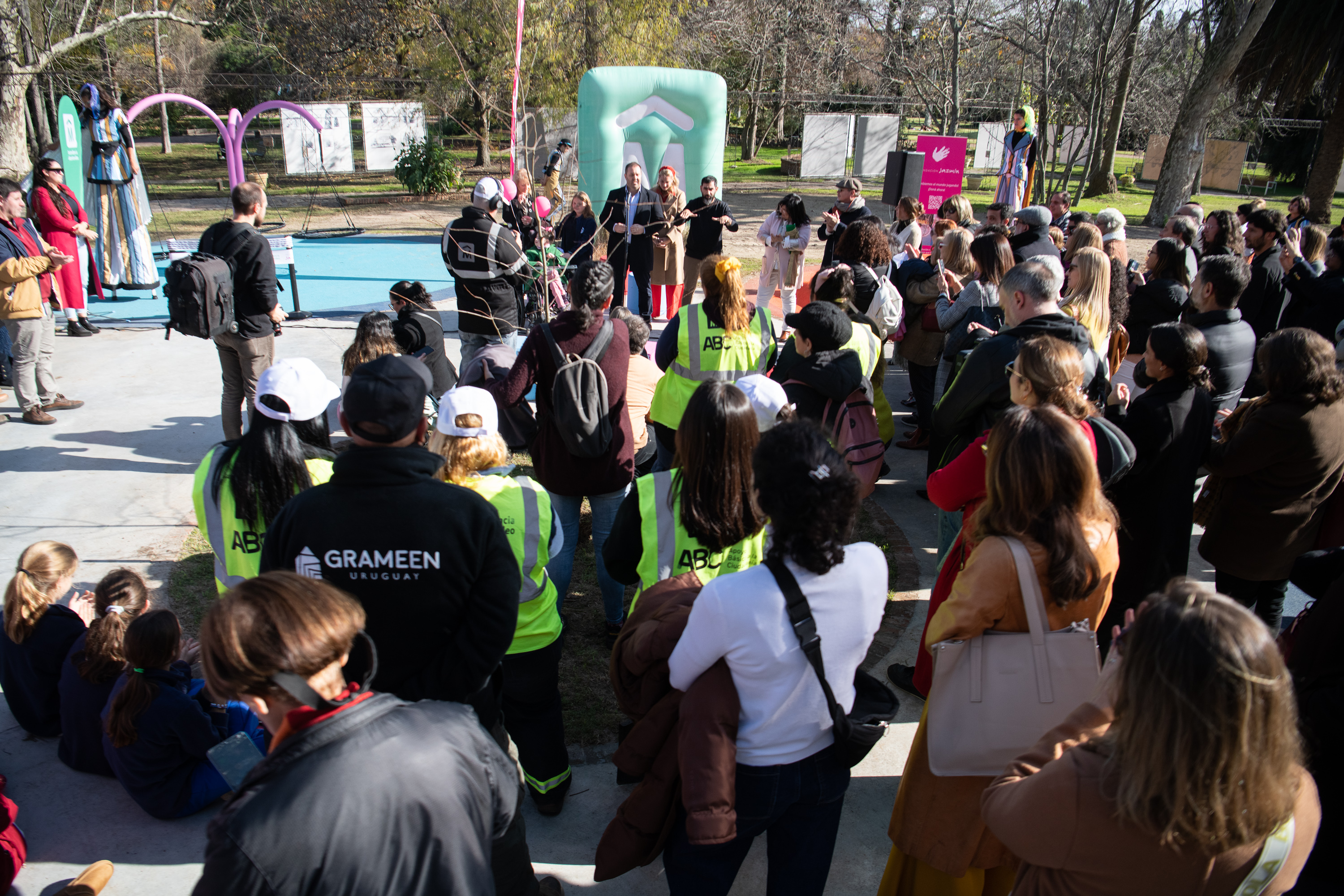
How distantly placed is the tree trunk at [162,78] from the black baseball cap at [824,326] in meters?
30.6

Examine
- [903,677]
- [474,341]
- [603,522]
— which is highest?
[474,341]

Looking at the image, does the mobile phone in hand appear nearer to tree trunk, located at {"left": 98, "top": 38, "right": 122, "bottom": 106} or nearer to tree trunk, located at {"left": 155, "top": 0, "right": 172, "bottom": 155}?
tree trunk, located at {"left": 98, "top": 38, "right": 122, "bottom": 106}

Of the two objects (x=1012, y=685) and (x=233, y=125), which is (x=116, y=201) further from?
(x=1012, y=685)

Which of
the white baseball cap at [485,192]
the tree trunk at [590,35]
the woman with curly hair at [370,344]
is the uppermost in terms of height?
the tree trunk at [590,35]

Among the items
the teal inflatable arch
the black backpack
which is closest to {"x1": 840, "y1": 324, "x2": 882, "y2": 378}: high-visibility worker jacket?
the black backpack

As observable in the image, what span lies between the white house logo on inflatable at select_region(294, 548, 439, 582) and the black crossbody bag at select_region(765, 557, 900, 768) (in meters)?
0.89

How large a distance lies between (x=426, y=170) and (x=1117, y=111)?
58.7 ft

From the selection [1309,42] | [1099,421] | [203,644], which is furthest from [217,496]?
[1309,42]

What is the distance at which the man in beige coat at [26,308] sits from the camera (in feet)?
20.9

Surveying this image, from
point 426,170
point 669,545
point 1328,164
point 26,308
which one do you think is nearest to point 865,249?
point 669,545

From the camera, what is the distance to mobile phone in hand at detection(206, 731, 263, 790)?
8.29 feet

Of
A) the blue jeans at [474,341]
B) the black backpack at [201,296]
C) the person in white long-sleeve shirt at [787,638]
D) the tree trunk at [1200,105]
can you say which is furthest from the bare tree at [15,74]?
the tree trunk at [1200,105]

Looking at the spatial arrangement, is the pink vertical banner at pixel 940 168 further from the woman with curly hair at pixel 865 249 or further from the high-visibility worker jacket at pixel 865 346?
the high-visibility worker jacket at pixel 865 346

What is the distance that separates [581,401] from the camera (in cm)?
376
